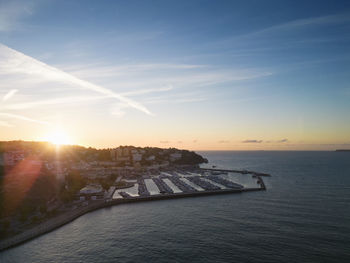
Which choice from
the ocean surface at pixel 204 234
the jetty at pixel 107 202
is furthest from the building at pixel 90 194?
the ocean surface at pixel 204 234

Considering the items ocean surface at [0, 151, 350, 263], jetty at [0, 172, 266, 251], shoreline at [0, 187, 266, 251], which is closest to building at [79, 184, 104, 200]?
jetty at [0, 172, 266, 251]

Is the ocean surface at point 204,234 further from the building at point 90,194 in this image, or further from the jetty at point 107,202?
the building at point 90,194

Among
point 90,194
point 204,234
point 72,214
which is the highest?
point 90,194

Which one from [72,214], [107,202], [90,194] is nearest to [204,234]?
[72,214]

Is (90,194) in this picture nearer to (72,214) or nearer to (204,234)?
(72,214)

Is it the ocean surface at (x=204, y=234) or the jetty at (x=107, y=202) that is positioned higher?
the jetty at (x=107, y=202)

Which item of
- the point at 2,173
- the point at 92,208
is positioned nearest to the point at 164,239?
the point at 92,208

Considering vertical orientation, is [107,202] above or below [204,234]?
above
